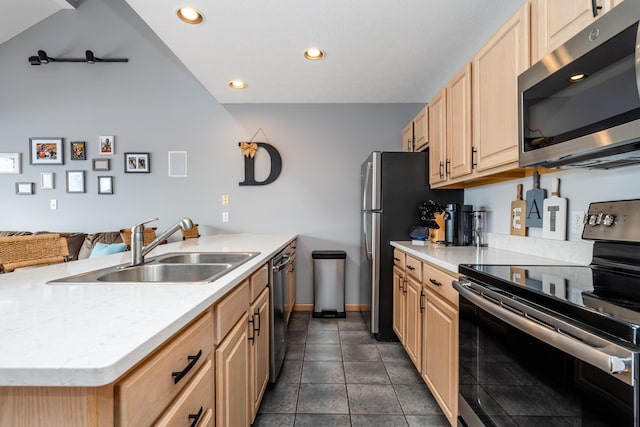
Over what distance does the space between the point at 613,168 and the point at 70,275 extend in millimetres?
2241

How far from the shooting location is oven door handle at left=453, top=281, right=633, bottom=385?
59cm

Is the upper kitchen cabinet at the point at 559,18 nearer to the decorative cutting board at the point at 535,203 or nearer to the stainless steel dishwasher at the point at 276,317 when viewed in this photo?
the decorative cutting board at the point at 535,203

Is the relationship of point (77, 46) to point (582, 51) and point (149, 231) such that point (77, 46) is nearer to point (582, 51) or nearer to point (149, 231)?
point (149, 231)

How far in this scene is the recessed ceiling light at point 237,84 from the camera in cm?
285

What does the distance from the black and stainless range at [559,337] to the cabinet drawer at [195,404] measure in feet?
3.13

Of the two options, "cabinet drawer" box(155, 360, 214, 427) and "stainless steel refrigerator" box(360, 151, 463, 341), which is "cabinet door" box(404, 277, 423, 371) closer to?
"stainless steel refrigerator" box(360, 151, 463, 341)

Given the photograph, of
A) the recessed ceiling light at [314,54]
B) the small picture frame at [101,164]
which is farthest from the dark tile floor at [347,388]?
the small picture frame at [101,164]

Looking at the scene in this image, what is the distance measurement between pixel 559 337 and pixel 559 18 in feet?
3.99

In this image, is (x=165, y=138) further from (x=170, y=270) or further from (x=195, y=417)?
(x=195, y=417)

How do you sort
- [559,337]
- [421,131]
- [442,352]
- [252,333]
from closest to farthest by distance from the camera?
[559,337] → [252,333] → [442,352] → [421,131]

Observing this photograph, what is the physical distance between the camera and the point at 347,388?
1848mm

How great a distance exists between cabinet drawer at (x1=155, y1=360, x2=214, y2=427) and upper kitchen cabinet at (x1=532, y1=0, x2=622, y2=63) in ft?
5.71

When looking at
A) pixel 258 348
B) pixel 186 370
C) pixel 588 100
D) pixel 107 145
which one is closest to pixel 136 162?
pixel 107 145

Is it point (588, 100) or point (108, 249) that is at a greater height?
point (588, 100)
